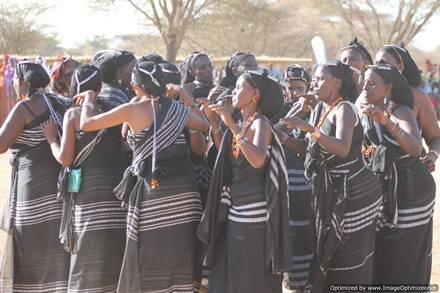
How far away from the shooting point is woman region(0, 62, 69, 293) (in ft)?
15.8

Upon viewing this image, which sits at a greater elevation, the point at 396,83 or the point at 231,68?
the point at 396,83

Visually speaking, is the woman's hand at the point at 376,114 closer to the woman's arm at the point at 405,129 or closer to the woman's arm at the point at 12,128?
the woman's arm at the point at 405,129

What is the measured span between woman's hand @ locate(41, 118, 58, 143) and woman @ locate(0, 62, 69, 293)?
0.05 metres

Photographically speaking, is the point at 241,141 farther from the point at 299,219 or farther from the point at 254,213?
the point at 299,219

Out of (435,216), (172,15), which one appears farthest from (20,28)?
(435,216)

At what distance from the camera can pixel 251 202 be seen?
4.19 metres

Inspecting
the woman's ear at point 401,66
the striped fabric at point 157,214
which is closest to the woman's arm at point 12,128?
the striped fabric at point 157,214

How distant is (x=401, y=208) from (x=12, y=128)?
Result: 269 centimetres

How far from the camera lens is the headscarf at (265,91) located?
13.9 feet

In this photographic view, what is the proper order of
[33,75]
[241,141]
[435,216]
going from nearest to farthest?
[241,141]
[33,75]
[435,216]

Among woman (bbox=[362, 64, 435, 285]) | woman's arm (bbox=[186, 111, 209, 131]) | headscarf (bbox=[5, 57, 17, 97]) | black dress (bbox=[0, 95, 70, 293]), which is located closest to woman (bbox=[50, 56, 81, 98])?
black dress (bbox=[0, 95, 70, 293])

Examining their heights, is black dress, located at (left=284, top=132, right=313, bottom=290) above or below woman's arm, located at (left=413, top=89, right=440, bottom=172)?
below

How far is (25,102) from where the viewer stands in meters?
4.74

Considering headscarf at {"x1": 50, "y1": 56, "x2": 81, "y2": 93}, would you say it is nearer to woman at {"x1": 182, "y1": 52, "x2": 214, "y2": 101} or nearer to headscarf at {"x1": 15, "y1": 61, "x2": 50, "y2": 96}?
headscarf at {"x1": 15, "y1": 61, "x2": 50, "y2": 96}
